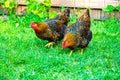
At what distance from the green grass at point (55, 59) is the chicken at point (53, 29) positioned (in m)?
0.18

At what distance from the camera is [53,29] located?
6355mm

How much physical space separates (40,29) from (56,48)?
0.41 metres

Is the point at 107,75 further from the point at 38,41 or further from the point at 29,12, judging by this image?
the point at 29,12

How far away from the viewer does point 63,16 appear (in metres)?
6.47

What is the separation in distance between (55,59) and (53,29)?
85 cm

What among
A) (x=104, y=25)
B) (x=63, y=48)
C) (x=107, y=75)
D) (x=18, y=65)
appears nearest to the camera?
(x=107, y=75)

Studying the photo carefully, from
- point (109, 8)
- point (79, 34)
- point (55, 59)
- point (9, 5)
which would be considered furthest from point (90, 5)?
point (55, 59)

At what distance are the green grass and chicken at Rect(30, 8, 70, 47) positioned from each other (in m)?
0.18

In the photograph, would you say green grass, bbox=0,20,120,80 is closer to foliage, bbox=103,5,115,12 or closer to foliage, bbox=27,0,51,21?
foliage, bbox=103,5,115,12

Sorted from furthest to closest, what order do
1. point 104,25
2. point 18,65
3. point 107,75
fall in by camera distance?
point 104,25, point 18,65, point 107,75

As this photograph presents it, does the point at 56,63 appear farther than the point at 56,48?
No

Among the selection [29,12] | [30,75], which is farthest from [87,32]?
[29,12]

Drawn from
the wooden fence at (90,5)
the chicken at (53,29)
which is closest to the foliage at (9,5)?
the wooden fence at (90,5)

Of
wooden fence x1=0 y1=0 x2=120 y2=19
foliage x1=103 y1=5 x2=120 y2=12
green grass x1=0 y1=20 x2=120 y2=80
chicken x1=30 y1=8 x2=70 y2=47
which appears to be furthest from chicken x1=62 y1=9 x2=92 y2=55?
wooden fence x1=0 y1=0 x2=120 y2=19
